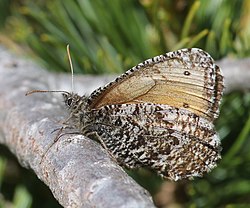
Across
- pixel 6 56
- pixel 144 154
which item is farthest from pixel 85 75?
pixel 144 154

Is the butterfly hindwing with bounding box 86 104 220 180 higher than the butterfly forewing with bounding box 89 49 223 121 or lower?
lower

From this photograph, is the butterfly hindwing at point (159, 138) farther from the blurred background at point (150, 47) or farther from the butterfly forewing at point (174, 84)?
the blurred background at point (150, 47)

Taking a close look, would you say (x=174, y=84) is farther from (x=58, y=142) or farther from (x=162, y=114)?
(x=58, y=142)

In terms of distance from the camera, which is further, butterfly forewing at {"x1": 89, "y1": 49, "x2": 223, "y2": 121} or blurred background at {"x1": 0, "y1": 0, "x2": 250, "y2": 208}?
blurred background at {"x1": 0, "y1": 0, "x2": 250, "y2": 208}

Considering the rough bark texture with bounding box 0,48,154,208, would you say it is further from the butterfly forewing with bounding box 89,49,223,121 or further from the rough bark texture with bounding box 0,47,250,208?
the butterfly forewing with bounding box 89,49,223,121

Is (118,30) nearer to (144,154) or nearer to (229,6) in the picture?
(229,6)

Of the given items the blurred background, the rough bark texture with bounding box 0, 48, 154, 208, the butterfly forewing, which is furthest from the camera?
the blurred background

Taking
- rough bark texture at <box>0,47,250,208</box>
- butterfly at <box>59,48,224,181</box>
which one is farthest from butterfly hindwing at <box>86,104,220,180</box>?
rough bark texture at <box>0,47,250,208</box>

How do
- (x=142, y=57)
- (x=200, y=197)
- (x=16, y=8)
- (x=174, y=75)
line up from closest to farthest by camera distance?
(x=174, y=75), (x=200, y=197), (x=142, y=57), (x=16, y=8)

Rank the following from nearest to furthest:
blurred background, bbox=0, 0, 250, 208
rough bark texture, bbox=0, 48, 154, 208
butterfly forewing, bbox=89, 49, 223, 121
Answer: rough bark texture, bbox=0, 48, 154, 208, butterfly forewing, bbox=89, 49, 223, 121, blurred background, bbox=0, 0, 250, 208
